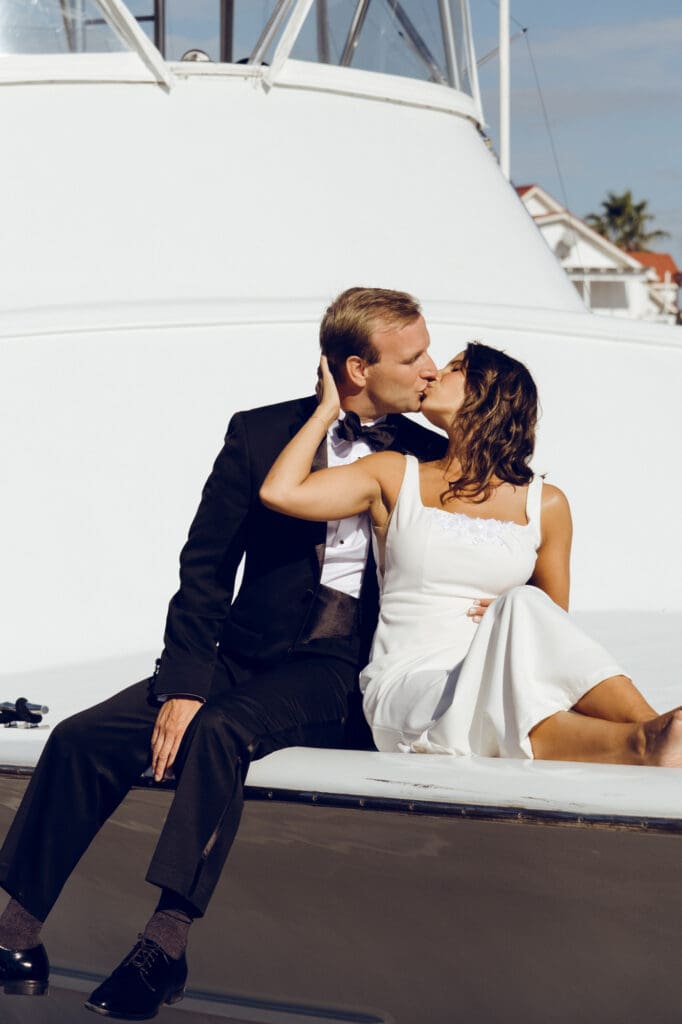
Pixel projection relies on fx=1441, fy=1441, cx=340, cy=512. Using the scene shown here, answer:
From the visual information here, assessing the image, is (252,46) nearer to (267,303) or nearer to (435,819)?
(267,303)

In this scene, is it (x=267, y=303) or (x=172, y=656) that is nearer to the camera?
(x=172, y=656)

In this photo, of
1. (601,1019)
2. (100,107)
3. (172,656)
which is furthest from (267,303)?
(601,1019)

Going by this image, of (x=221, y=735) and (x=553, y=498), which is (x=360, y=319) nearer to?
(x=553, y=498)

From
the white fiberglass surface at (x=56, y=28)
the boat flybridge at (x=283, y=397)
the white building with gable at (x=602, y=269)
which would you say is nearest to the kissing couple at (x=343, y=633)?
the boat flybridge at (x=283, y=397)

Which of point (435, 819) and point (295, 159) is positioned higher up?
point (295, 159)

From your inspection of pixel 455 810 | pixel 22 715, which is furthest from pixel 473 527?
pixel 22 715

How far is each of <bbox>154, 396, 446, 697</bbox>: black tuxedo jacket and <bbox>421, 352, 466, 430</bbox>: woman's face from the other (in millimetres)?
284

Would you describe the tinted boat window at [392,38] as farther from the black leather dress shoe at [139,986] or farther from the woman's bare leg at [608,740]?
the black leather dress shoe at [139,986]

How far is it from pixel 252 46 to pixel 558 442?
1.99 m

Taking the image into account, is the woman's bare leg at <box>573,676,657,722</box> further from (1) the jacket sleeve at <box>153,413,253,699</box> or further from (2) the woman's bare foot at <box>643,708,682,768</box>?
(1) the jacket sleeve at <box>153,413,253,699</box>

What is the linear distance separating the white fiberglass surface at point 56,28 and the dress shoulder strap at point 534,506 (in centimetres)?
282

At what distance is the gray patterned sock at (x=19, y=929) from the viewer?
2.95 metres

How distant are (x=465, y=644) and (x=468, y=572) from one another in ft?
0.52

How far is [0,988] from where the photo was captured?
9.75 ft
